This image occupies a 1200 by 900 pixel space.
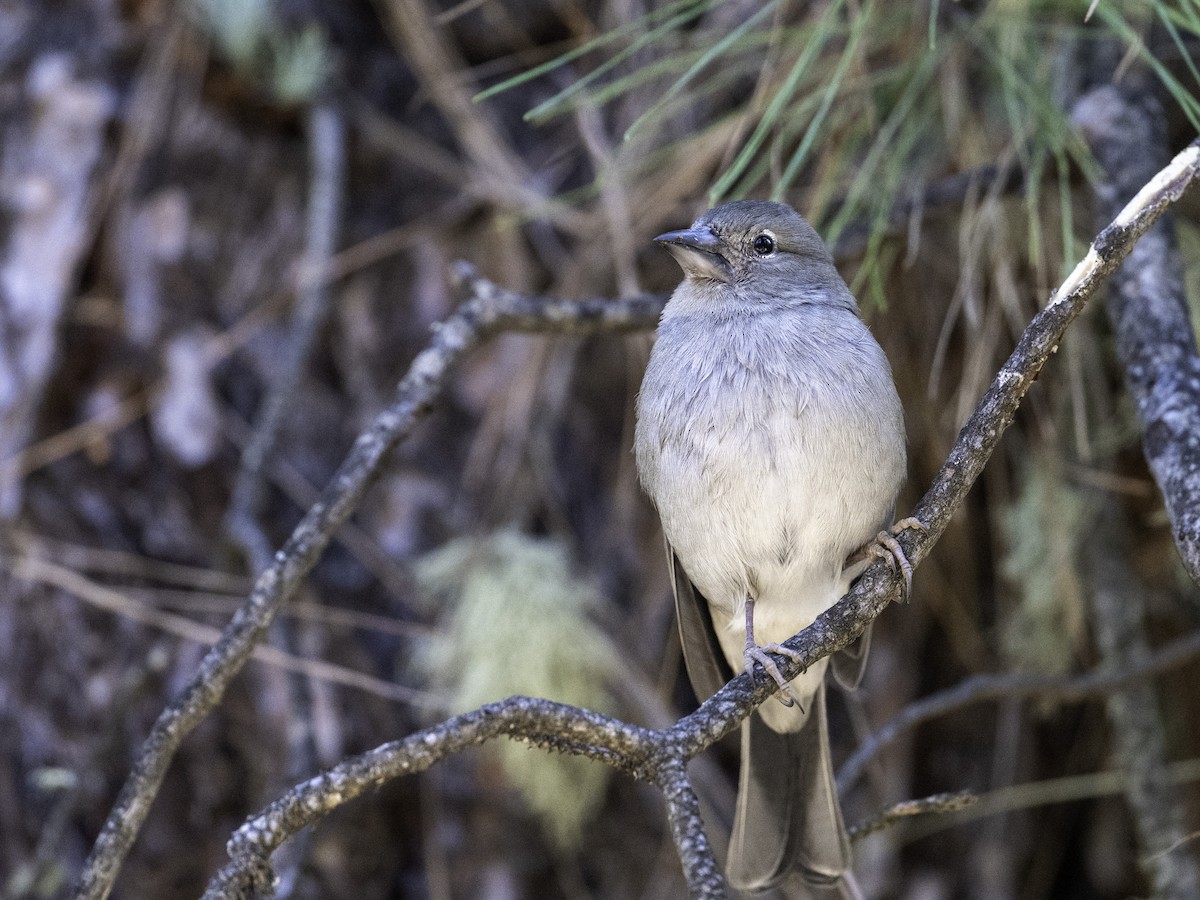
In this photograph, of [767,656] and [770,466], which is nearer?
[767,656]

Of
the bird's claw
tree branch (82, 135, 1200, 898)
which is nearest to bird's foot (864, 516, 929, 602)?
tree branch (82, 135, 1200, 898)

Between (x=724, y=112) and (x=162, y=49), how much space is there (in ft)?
5.55

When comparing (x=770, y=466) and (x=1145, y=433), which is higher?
(x=770, y=466)

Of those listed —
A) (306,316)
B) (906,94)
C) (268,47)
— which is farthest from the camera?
(268,47)

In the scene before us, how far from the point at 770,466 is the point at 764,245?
0.64 metres

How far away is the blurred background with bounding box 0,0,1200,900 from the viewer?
3258 mm

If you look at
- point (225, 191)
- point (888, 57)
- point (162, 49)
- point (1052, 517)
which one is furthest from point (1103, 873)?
point (162, 49)

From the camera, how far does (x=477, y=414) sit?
13.2 ft

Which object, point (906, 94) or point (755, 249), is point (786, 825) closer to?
point (755, 249)

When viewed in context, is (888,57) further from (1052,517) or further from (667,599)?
(667,599)

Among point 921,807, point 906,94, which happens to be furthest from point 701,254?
point 921,807

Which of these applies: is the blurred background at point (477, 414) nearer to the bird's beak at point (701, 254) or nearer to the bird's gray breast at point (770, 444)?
the bird's beak at point (701, 254)

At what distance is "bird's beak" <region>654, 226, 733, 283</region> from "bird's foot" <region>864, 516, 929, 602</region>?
75 cm

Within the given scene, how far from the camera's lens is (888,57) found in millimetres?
3451
